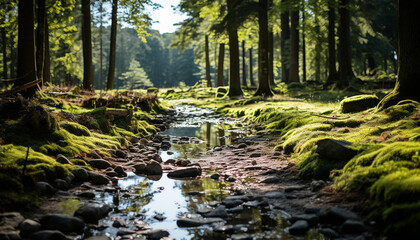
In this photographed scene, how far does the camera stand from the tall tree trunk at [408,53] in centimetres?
694

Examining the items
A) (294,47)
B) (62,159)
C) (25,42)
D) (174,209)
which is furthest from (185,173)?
(294,47)

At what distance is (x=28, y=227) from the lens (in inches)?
125

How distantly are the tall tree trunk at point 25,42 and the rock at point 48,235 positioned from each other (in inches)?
278

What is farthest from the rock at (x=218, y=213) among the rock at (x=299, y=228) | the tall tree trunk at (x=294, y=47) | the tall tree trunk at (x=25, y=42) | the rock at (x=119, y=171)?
the tall tree trunk at (x=294, y=47)

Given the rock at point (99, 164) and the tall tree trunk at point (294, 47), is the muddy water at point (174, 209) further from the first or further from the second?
the tall tree trunk at point (294, 47)

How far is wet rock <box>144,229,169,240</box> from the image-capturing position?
10.9 feet

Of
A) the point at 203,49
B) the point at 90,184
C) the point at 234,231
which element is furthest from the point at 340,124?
the point at 203,49

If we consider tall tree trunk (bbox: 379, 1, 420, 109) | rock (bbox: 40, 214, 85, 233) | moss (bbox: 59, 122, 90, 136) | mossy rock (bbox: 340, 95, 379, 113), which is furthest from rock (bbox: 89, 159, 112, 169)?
mossy rock (bbox: 340, 95, 379, 113)

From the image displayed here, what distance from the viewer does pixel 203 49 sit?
40.6 m

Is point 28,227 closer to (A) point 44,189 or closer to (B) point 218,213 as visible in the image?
(A) point 44,189

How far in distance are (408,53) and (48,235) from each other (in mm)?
7501

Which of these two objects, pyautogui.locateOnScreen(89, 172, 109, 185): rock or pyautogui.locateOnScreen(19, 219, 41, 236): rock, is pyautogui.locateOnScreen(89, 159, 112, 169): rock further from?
pyautogui.locateOnScreen(19, 219, 41, 236): rock

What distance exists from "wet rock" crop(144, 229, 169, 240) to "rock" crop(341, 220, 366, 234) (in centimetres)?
181

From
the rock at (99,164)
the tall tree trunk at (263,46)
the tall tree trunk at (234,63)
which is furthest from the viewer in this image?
the tall tree trunk at (234,63)
